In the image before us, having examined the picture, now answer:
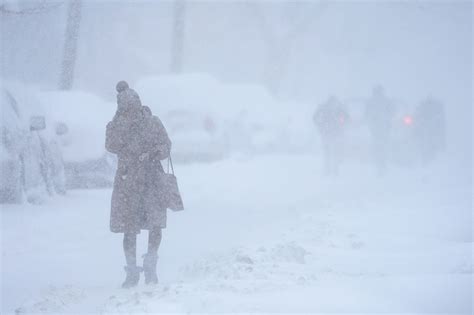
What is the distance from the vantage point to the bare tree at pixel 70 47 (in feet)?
39.9

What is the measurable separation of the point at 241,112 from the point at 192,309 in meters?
14.4

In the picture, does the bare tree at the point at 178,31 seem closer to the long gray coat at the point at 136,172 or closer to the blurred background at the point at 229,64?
the blurred background at the point at 229,64

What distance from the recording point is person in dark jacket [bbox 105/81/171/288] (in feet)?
17.7

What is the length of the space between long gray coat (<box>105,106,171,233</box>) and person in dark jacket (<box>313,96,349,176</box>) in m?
10.4

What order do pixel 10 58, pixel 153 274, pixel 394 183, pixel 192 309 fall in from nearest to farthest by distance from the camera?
pixel 192 309 < pixel 153 274 < pixel 10 58 < pixel 394 183

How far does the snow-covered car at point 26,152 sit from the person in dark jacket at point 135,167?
313 cm

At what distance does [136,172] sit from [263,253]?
147cm

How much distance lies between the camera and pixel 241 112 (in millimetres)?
18547

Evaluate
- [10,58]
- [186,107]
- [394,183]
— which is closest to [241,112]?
[186,107]

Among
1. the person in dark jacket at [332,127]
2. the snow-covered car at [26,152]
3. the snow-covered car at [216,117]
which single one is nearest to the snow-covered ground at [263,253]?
the snow-covered car at [26,152]

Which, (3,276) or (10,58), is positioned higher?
(10,58)

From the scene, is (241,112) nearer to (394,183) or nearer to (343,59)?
(394,183)

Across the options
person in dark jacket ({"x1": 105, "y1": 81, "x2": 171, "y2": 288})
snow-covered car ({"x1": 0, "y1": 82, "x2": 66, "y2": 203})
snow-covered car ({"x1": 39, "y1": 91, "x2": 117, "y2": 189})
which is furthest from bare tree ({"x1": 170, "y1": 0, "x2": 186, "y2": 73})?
person in dark jacket ({"x1": 105, "y1": 81, "x2": 171, "y2": 288})

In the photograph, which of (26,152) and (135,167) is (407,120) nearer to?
(26,152)
